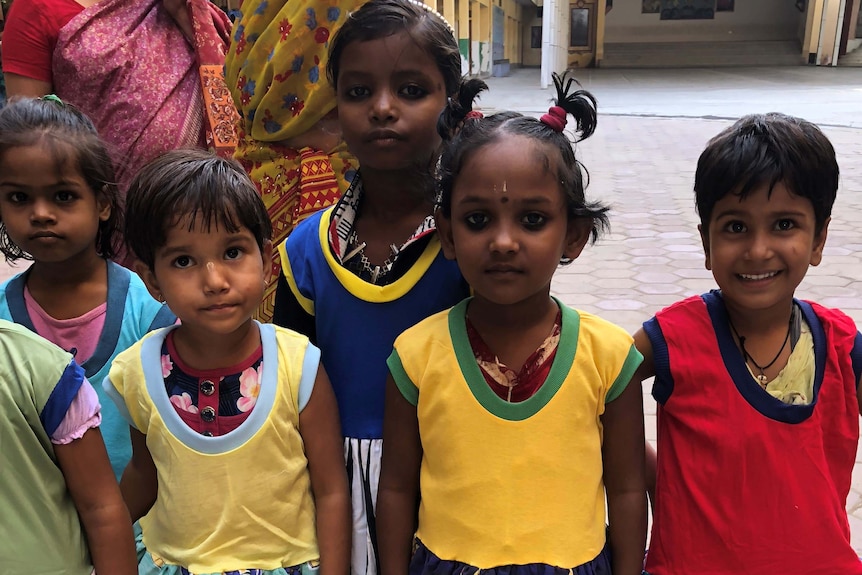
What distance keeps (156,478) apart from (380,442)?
0.42m

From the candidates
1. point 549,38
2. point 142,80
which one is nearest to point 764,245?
point 142,80

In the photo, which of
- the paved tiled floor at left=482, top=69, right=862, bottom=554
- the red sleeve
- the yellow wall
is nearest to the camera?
the red sleeve

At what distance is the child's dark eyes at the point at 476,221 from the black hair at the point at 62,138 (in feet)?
2.62

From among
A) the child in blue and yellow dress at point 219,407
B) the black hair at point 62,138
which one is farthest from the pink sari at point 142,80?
the child in blue and yellow dress at point 219,407

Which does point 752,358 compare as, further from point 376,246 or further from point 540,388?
point 376,246

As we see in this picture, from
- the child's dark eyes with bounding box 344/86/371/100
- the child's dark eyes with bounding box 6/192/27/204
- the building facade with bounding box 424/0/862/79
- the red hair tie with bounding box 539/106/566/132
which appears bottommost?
the building facade with bounding box 424/0/862/79

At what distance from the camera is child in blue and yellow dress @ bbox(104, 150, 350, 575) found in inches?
50.2

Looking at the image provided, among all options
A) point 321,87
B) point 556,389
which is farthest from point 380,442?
point 321,87

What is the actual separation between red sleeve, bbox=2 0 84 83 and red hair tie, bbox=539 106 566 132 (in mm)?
1483

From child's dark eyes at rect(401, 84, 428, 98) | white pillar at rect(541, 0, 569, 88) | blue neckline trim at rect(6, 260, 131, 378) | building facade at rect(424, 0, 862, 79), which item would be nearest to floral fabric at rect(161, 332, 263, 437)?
blue neckline trim at rect(6, 260, 131, 378)

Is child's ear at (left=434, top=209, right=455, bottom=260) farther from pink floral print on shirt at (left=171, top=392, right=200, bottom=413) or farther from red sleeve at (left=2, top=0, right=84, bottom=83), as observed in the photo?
red sleeve at (left=2, top=0, right=84, bottom=83)

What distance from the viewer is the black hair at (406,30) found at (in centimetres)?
143

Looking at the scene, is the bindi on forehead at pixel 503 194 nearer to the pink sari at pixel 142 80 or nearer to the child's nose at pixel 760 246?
the child's nose at pixel 760 246

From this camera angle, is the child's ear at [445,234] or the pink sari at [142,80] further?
the pink sari at [142,80]
